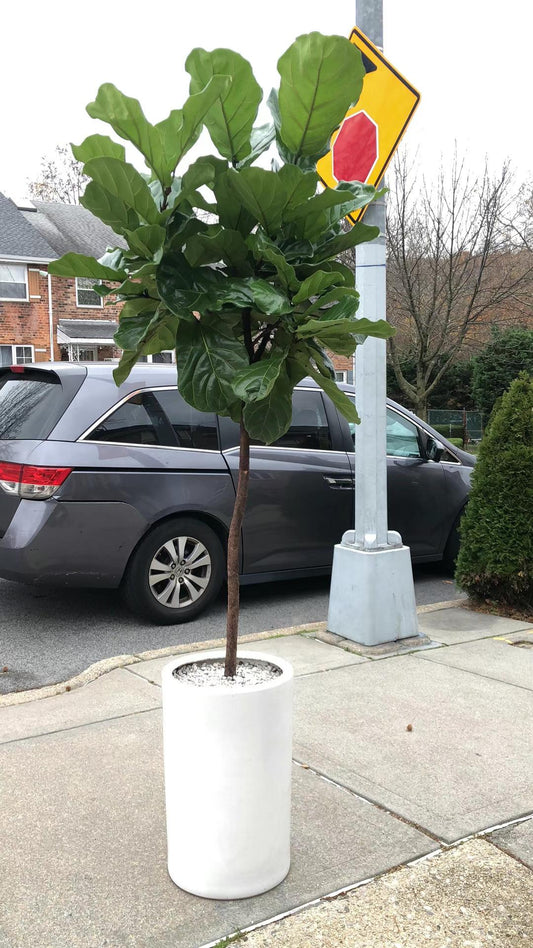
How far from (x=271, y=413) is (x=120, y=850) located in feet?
5.27

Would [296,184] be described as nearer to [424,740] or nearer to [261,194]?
[261,194]

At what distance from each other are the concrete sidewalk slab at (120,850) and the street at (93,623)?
1490 mm

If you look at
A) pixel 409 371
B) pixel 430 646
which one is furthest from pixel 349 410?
pixel 409 371

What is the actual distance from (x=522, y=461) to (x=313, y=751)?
317cm

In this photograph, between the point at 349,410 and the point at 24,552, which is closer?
the point at 349,410

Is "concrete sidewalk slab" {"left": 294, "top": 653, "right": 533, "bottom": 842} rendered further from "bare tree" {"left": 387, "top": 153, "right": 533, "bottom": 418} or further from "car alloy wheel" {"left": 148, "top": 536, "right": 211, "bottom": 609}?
"bare tree" {"left": 387, "top": 153, "right": 533, "bottom": 418}

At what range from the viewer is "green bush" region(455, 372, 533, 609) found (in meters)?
6.24

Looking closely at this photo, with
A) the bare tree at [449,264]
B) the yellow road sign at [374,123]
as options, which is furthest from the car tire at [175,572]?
the bare tree at [449,264]

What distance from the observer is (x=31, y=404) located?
20.2 ft

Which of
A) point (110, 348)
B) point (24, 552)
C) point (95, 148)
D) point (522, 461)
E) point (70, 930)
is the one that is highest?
point (110, 348)

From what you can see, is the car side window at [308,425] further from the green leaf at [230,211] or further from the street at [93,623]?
the green leaf at [230,211]

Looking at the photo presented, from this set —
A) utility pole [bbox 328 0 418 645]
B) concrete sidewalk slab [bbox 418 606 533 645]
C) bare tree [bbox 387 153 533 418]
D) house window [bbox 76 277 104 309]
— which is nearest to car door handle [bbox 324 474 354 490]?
concrete sidewalk slab [bbox 418 606 533 645]

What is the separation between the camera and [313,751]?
385 centimetres

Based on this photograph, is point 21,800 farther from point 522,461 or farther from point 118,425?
point 522,461
